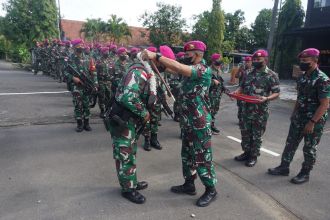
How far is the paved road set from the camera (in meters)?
3.26

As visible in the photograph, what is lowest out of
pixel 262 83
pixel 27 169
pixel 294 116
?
pixel 27 169

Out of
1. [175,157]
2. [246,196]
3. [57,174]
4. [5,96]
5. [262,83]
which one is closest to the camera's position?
[246,196]

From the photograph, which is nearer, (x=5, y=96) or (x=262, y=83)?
(x=262, y=83)

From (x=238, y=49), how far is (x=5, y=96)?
32790 mm

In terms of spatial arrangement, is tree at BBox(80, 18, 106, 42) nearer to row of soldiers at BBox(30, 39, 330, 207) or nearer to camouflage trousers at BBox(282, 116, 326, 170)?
row of soldiers at BBox(30, 39, 330, 207)

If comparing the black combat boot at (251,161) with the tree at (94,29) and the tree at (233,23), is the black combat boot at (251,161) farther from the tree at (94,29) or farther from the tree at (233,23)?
the tree at (233,23)

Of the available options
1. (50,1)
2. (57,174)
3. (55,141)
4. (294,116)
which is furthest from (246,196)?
(50,1)

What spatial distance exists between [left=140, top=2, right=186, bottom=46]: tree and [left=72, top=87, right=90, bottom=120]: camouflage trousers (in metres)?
23.2

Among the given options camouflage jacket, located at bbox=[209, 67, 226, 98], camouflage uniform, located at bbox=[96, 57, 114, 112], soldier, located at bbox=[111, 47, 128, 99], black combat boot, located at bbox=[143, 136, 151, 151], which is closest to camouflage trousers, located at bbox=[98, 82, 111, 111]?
camouflage uniform, located at bbox=[96, 57, 114, 112]

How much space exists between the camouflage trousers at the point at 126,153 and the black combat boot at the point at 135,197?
0.20 feet

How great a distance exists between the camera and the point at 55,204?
3316 millimetres

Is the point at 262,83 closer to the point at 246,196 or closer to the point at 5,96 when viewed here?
the point at 246,196

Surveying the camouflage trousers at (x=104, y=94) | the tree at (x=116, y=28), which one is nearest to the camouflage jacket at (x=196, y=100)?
the camouflage trousers at (x=104, y=94)

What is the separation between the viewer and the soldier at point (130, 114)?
3.11 metres
